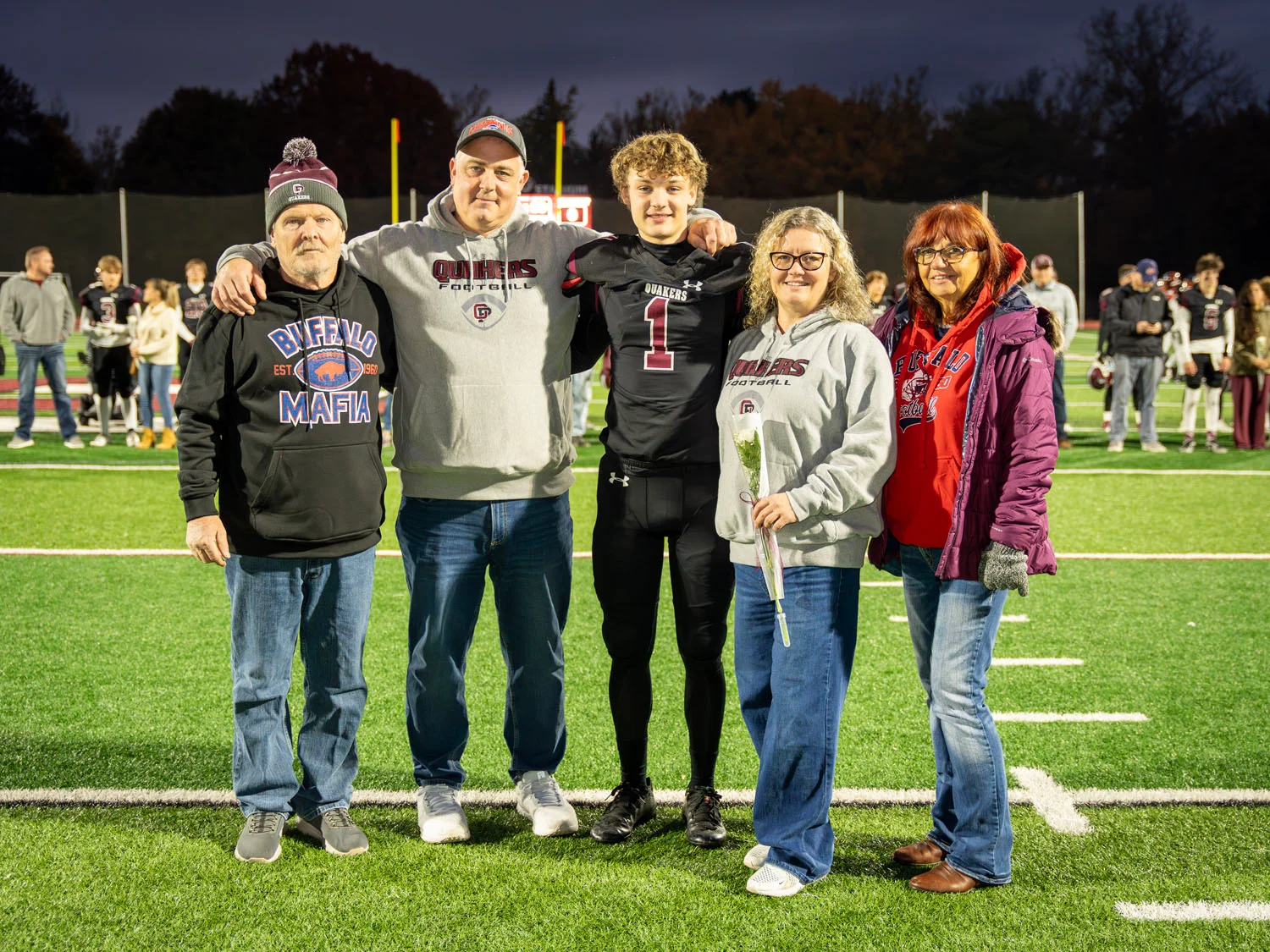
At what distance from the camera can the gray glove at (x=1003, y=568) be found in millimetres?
3039

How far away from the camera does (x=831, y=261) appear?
3.27 meters

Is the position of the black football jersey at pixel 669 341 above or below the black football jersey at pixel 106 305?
below

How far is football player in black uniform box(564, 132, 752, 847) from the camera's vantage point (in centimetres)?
346

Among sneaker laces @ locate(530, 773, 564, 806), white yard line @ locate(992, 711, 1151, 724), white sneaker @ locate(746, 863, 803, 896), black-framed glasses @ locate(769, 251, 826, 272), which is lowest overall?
white yard line @ locate(992, 711, 1151, 724)

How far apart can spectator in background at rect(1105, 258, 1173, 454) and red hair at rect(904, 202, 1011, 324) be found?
1042 cm

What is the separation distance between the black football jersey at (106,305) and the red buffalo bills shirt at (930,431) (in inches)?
437

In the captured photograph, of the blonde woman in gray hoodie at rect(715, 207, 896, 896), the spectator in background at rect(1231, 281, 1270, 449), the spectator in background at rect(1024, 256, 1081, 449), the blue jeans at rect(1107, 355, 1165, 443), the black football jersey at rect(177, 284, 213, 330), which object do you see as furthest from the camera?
the blue jeans at rect(1107, 355, 1165, 443)

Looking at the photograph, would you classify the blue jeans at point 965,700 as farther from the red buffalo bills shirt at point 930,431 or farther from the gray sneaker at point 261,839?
the gray sneaker at point 261,839

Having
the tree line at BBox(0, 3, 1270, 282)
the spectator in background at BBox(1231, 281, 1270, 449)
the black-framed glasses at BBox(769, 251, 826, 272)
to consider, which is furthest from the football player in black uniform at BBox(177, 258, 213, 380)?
the tree line at BBox(0, 3, 1270, 282)

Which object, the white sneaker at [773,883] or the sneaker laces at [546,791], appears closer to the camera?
the white sneaker at [773,883]

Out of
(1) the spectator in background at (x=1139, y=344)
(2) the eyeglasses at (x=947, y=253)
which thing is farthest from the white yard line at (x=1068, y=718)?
(1) the spectator in background at (x=1139, y=344)

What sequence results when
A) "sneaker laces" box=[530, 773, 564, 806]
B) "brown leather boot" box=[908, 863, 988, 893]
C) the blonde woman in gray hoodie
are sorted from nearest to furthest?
the blonde woman in gray hoodie → "brown leather boot" box=[908, 863, 988, 893] → "sneaker laces" box=[530, 773, 564, 806]

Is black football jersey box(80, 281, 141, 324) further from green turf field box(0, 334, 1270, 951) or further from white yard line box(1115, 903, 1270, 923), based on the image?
white yard line box(1115, 903, 1270, 923)

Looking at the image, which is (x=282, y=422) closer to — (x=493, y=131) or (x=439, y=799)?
(x=493, y=131)
